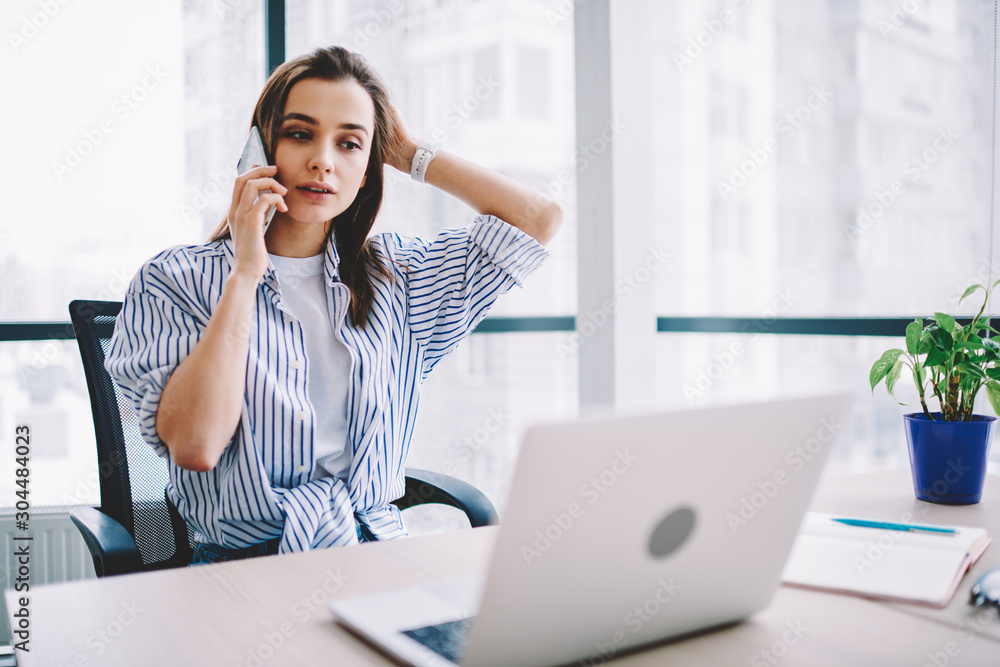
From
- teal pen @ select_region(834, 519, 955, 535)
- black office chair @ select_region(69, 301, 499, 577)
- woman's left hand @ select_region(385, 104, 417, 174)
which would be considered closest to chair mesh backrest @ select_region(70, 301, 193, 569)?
black office chair @ select_region(69, 301, 499, 577)

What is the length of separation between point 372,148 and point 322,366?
0.47 meters

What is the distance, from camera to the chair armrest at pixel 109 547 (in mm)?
1134

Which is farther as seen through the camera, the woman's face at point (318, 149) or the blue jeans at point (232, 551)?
the woman's face at point (318, 149)

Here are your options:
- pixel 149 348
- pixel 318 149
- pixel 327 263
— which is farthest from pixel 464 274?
pixel 149 348

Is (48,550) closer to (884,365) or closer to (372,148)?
(372,148)

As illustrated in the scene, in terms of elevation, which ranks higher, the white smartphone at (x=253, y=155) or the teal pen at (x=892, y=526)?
the white smartphone at (x=253, y=155)

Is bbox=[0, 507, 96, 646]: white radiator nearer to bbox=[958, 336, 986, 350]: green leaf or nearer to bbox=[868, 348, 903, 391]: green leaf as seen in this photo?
bbox=[868, 348, 903, 391]: green leaf

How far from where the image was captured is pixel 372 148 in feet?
5.20

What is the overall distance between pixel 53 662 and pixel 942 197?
232 centimetres

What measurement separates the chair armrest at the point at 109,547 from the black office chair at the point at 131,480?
99 millimetres

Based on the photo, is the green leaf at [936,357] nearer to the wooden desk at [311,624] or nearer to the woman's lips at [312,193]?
the wooden desk at [311,624]

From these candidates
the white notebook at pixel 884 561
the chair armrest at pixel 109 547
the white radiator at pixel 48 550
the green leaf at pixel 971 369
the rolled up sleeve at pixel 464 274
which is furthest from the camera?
the white radiator at pixel 48 550

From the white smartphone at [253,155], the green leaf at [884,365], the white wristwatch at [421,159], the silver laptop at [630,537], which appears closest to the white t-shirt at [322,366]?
the white smartphone at [253,155]

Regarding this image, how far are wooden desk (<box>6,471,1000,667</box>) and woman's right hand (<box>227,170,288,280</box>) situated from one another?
54 centimetres
